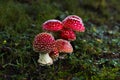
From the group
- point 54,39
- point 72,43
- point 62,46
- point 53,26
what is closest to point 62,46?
point 62,46

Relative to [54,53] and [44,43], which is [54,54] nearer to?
[54,53]

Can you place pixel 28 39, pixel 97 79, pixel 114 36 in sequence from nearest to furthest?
1. pixel 97 79
2. pixel 28 39
3. pixel 114 36

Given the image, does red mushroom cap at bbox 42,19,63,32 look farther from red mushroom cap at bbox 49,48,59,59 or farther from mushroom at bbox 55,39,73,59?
red mushroom cap at bbox 49,48,59,59

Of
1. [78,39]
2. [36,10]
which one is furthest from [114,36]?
[36,10]

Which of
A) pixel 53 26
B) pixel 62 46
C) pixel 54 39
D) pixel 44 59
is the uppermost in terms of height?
pixel 53 26

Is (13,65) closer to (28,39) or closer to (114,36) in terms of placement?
(28,39)

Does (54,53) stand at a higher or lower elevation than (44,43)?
lower

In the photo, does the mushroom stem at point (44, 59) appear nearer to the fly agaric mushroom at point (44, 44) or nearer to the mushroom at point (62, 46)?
the fly agaric mushroom at point (44, 44)
